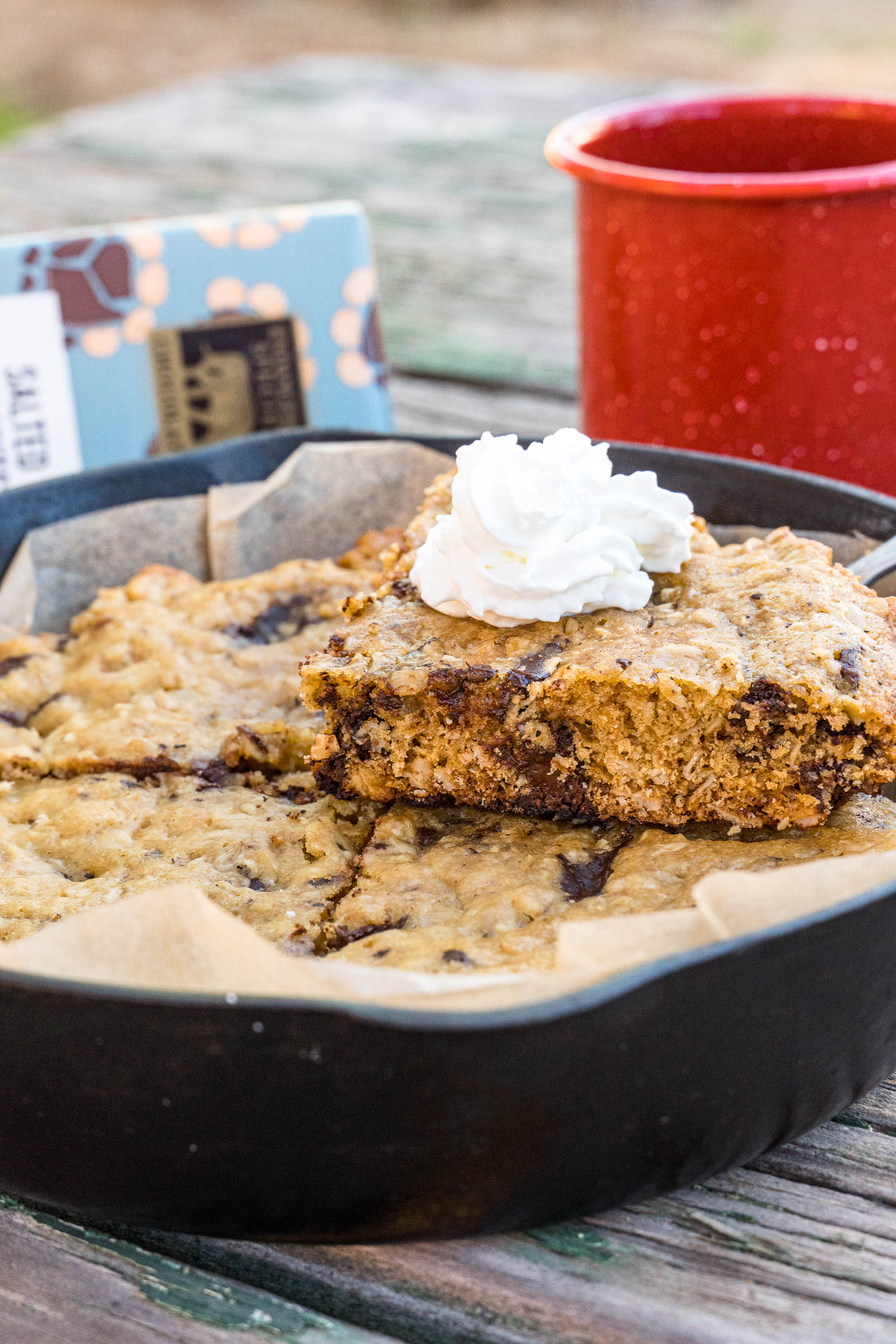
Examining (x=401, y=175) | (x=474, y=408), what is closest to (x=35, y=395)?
(x=474, y=408)

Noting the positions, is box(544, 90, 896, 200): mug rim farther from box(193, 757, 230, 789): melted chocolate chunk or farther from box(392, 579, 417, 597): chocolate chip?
box(193, 757, 230, 789): melted chocolate chunk

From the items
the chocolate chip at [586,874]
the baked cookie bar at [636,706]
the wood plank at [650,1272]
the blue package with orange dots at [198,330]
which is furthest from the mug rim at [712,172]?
the wood plank at [650,1272]

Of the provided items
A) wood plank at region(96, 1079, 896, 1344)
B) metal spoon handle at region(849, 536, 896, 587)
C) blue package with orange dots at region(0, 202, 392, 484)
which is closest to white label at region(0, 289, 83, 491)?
blue package with orange dots at region(0, 202, 392, 484)

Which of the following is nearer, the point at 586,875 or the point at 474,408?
the point at 586,875

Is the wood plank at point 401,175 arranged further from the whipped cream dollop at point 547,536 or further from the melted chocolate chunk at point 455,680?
the melted chocolate chunk at point 455,680

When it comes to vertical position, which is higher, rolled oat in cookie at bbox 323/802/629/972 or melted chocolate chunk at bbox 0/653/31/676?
melted chocolate chunk at bbox 0/653/31/676

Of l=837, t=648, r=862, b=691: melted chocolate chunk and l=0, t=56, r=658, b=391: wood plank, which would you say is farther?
l=0, t=56, r=658, b=391: wood plank

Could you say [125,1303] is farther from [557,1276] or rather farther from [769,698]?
[769,698]

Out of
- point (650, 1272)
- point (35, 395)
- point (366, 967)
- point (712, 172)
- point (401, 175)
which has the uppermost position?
point (712, 172)
